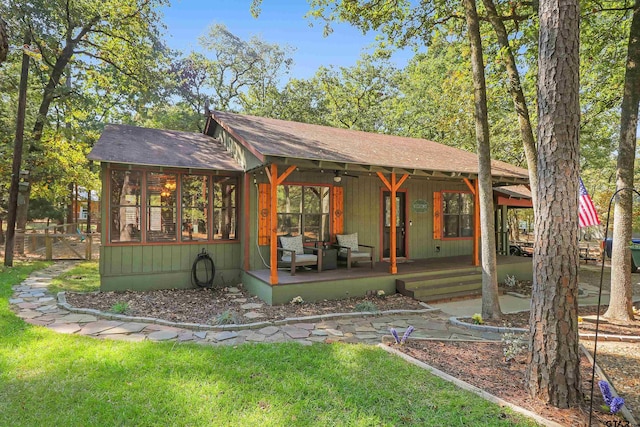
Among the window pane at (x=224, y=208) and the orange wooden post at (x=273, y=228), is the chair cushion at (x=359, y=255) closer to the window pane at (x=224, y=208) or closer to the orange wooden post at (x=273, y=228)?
the orange wooden post at (x=273, y=228)

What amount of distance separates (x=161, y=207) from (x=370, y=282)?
455 centimetres

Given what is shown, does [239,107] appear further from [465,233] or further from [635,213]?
[635,213]

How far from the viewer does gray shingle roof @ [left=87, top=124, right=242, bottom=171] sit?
6.57 meters

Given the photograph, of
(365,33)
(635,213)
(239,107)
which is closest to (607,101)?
(365,33)

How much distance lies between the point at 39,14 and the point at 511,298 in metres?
15.4

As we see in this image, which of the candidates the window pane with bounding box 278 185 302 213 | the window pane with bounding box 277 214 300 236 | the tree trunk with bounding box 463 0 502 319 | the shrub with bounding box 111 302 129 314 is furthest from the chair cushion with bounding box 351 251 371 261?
the shrub with bounding box 111 302 129 314

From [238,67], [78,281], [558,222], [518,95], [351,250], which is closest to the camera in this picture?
[558,222]

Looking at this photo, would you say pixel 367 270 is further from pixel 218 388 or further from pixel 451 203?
pixel 218 388

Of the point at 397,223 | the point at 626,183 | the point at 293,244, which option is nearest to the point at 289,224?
the point at 293,244

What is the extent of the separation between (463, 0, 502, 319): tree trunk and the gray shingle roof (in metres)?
4.69

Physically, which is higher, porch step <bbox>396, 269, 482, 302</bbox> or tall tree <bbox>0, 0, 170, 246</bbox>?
tall tree <bbox>0, 0, 170, 246</bbox>

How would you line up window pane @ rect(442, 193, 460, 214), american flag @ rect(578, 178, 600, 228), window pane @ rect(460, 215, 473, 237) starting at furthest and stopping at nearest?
window pane @ rect(460, 215, 473, 237) → window pane @ rect(442, 193, 460, 214) → american flag @ rect(578, 178, 600, 228)

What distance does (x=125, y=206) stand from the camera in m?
6.91

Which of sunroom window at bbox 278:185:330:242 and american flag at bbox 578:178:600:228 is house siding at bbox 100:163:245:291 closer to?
sunroom window at bbox 278:185:330:242
